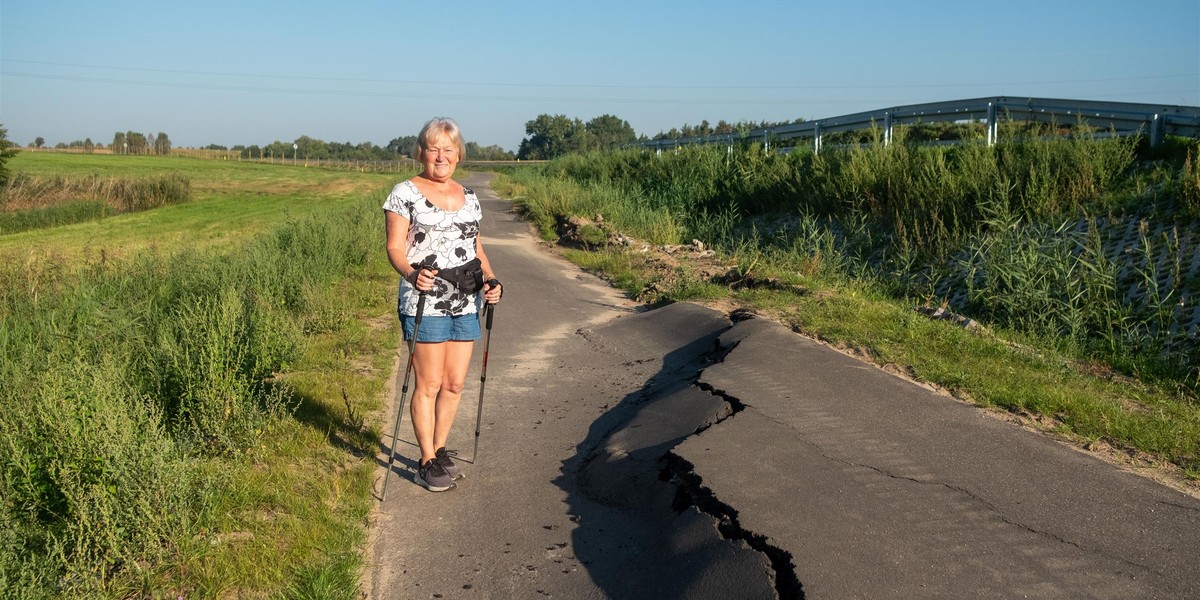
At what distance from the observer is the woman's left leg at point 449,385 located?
5012mm

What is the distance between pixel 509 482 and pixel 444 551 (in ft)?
2.95

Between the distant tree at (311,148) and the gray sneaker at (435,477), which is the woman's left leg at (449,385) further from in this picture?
the distant tree at (311,148)

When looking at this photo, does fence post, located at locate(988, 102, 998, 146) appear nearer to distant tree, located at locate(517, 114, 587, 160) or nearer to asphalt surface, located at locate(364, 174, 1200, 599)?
asphalt surface, located at locate(364, 174, 1200, 599)

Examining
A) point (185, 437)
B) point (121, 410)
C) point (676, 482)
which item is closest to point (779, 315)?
point (676, 482)

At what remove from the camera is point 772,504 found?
14.0 feet

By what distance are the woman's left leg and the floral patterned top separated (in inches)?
8.5

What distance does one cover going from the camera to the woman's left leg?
501cm

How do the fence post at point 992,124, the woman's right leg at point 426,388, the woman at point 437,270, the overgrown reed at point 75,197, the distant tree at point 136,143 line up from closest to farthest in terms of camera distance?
the woman at point 437,270
the woman's right leg at point 426,388
the fence post at point 992,124
the overgrown reed at point 75,197
the distant tree at point 136,143

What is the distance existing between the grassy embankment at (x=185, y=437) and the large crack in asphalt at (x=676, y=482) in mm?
1337

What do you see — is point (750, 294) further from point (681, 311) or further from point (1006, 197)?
point (1006, 197)

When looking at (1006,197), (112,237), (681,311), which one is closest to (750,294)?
(681,311)

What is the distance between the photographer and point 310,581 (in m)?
3.88

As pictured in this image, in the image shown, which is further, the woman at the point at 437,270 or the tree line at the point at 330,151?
the tree line at the point at 330,151

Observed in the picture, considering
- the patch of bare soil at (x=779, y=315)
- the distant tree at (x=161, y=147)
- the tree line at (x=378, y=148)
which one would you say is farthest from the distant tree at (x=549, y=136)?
the patch of bare soil at (x=779, y=315)
